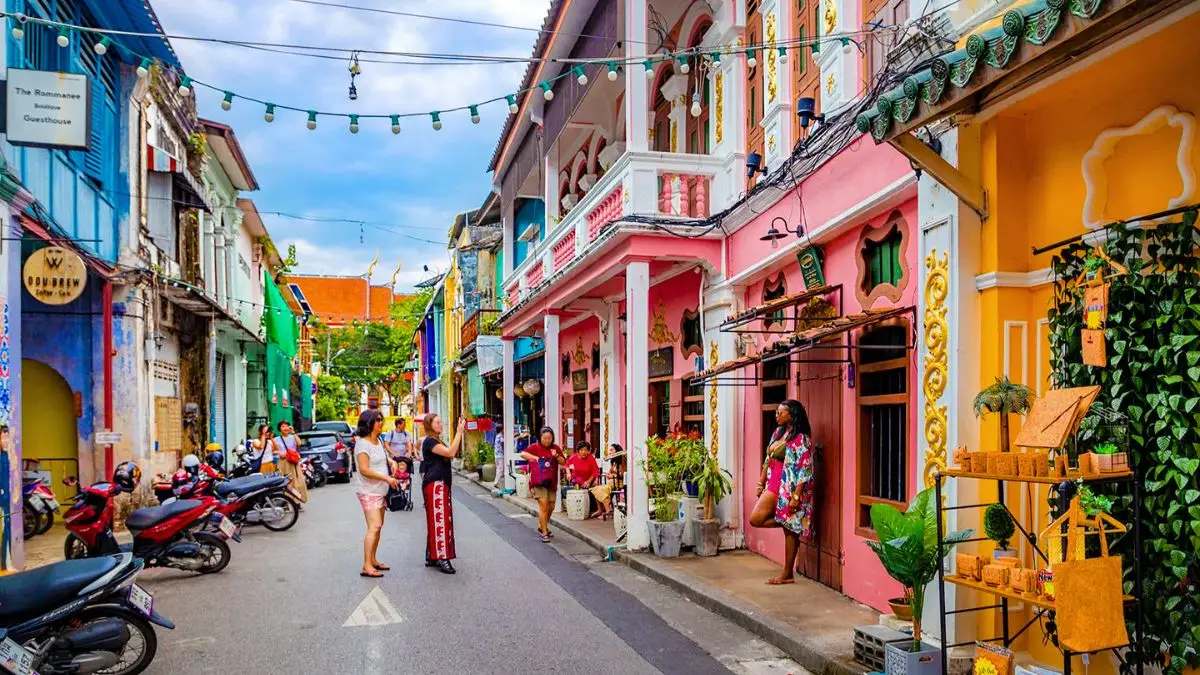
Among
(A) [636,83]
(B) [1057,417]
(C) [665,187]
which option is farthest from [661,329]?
(B) [1057,417]

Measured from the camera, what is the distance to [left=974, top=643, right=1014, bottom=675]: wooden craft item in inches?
190

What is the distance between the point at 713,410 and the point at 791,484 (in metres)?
2.95

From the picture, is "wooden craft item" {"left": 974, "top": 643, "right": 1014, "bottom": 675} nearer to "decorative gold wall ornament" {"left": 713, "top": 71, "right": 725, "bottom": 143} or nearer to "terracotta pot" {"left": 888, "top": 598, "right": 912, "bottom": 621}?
"terracotta pot" {"left": 888, "top": 598, "right": 912, "bottom": 621}

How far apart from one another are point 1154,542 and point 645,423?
6.88 metres

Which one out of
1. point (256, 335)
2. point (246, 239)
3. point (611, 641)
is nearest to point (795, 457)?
point (611, 641)

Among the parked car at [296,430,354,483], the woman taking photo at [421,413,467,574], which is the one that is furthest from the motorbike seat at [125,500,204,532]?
the parked car at [296,430,354,483]

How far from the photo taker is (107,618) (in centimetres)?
585

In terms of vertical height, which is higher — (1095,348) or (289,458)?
(1095,348)

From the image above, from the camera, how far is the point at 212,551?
9945mm

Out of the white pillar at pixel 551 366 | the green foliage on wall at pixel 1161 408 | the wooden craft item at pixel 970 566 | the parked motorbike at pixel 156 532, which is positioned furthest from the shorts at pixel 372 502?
the white pillar at pixel 551 366

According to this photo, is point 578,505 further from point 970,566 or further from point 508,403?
point 970,566

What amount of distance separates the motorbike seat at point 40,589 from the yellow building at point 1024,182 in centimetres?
534

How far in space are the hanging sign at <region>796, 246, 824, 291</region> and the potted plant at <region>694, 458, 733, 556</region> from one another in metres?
2.55

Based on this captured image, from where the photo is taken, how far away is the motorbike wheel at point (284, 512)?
45.6 feet
